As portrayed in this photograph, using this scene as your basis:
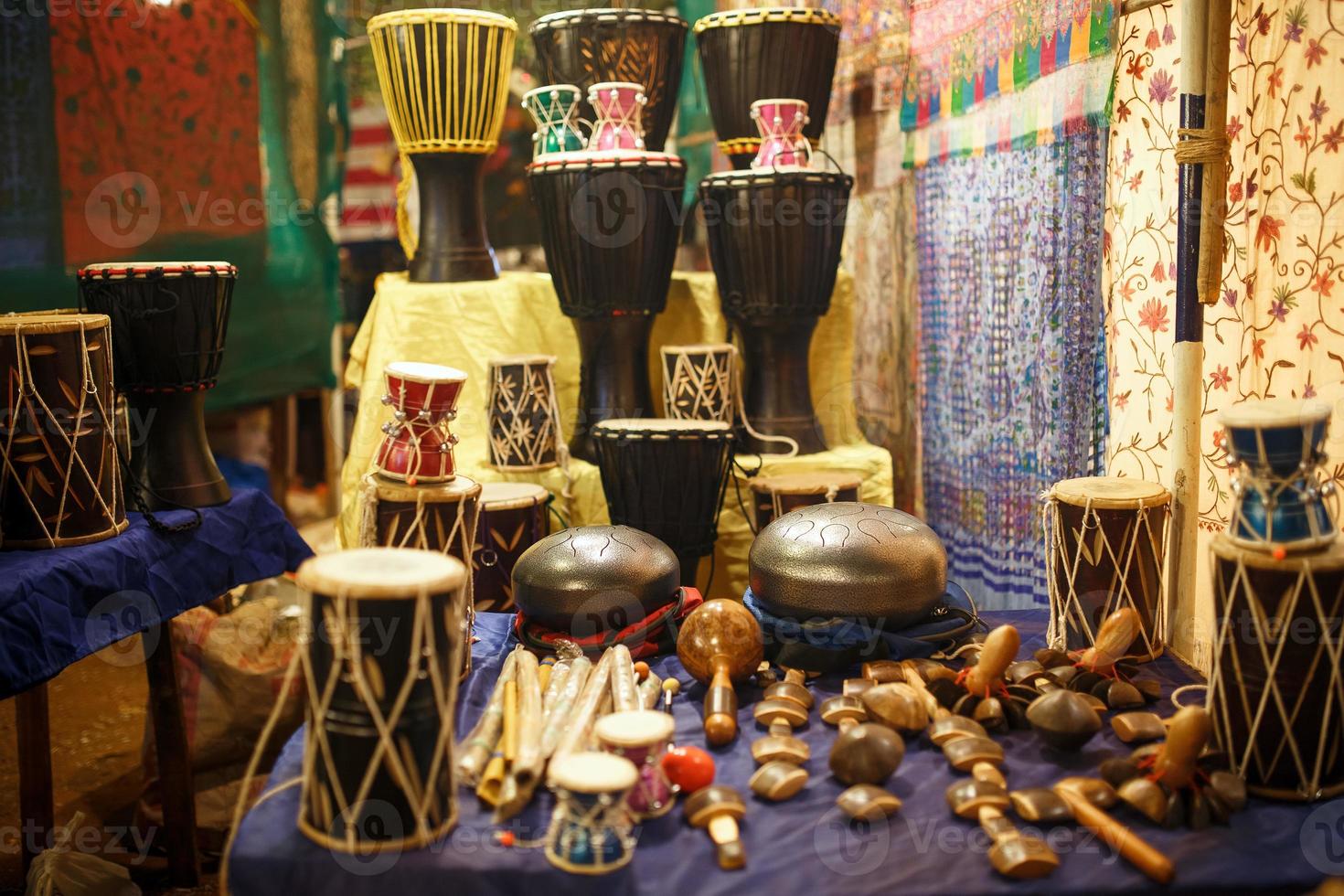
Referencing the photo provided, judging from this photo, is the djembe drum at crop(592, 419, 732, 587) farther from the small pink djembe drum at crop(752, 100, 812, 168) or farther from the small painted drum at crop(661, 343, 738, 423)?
A: the small pink djembe drum at crop(752, 100, 812, 168)

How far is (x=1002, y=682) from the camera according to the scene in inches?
90.7

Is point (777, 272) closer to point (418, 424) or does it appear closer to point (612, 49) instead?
point (612, 49)

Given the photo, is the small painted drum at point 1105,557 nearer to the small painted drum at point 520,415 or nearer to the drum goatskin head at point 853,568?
the drum goatskin head at point 853,568

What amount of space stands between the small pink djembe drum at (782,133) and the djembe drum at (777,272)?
0.36 ft

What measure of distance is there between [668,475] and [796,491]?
0.36 meters

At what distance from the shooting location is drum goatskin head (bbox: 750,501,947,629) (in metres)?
2.45

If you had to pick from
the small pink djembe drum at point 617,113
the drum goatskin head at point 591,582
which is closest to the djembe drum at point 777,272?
the small pink djembe drum at point 617,113

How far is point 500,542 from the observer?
3.23 meters

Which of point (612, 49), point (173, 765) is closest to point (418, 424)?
point (173, 765)

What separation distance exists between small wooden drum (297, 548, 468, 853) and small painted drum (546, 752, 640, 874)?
0.60 ft

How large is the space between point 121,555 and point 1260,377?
2.51 meters

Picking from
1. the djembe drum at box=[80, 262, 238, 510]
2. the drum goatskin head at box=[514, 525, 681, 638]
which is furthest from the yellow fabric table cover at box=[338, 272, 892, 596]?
the drum goatskin head at box=[514, 525, 681, 638]

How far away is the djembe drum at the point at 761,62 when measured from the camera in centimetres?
397

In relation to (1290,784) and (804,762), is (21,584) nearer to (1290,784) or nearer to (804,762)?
(804,762)
